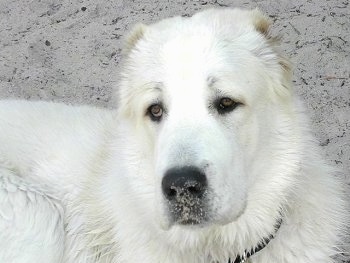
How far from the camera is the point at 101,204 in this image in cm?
425

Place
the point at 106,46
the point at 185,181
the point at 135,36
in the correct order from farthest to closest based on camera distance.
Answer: the point at 106,46 → the point at 135,36 → the point at 185,181

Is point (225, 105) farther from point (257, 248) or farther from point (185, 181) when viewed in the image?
point (257, 248)

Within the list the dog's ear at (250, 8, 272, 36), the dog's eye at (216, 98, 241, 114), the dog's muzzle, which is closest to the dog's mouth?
the dog's muzzle

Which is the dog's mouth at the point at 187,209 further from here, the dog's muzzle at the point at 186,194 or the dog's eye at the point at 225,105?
the dog's eye at the point at 225,105

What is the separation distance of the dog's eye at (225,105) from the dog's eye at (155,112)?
28 centimetres

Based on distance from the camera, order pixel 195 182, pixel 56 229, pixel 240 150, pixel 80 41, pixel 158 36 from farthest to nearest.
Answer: pixel 80 41
pixel 56 229
pixel 158 36
pixel 240 150
pixel 195 182

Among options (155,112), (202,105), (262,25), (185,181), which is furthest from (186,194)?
(262,25)

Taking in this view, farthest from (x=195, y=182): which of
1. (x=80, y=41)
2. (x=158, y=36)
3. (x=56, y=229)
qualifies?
(x=80, y=41)

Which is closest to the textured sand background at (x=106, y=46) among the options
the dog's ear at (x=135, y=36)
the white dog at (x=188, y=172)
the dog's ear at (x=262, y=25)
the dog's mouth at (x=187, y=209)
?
the white dog at (x=188, y=172)

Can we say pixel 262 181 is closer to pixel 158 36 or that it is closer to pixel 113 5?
pixel 158 36

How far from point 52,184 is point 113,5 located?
2886 millimetres

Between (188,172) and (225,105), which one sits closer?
(188,172)

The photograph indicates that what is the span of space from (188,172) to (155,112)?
55 centimetres

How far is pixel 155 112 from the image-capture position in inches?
147
